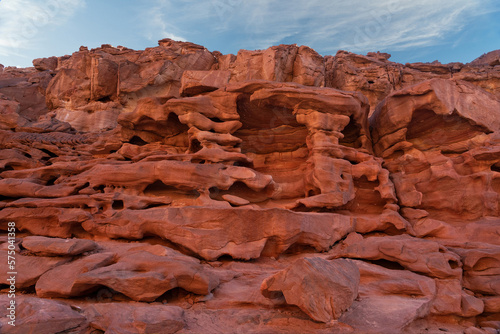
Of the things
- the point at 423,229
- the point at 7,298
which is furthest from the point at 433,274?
the point at 7,298

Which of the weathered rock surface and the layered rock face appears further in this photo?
the layered rock face

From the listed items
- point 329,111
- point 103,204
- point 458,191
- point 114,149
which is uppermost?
point 329,111

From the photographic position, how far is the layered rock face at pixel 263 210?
4082 mm

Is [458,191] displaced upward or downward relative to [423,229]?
upward

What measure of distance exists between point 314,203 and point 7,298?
7767 mm

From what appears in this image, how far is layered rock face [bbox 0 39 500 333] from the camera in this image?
4082mm

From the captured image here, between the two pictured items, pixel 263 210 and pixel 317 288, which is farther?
pixel 263 210

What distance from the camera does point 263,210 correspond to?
7.43 metres

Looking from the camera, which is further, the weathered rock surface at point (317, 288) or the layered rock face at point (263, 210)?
the layered rock face at point (263, 210)

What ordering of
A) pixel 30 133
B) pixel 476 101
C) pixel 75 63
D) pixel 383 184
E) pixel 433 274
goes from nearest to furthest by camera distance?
pixel 433 274 → pixel 383 184 → pixel 476 101 → pixel 30 133 → pixel 75 63

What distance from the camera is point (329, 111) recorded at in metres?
11.1

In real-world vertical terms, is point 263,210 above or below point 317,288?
above

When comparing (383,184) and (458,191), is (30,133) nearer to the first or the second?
(383,184)

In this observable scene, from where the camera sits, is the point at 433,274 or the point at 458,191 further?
the point at 458,191
